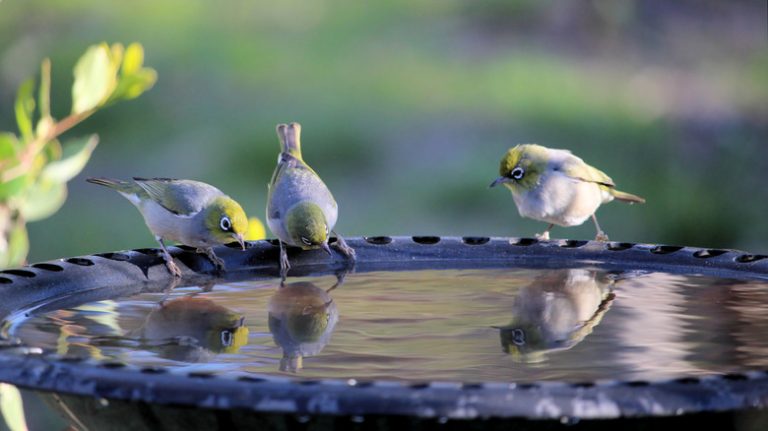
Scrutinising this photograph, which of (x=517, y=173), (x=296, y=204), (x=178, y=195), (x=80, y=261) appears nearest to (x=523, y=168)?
(x=517, y=173)

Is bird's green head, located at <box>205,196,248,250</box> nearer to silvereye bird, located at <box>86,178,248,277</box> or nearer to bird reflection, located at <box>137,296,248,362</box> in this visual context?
silvereye bird, located at <box>86,178,248,277</box>

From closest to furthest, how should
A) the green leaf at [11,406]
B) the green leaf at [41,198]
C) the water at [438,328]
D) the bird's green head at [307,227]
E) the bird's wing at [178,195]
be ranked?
1. the water at [438,328]
2. the green leaf at [11,406]
3. the green leaf at [41,198]
4. the bird's green head at [307,227]
5. the bird's wing at [178,195]

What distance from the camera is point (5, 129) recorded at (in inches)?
339

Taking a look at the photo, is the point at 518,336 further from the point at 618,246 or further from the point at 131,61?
the point at 131,61

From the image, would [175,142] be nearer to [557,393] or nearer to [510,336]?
[510,336]

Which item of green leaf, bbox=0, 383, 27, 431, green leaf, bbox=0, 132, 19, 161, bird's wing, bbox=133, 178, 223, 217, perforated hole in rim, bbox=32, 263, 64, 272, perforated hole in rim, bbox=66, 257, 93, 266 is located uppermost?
green leaf, bbox=0, 132, 19, 161

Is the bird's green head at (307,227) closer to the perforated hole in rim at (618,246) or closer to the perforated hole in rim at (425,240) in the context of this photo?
the perforated hole in rim at (425,240)

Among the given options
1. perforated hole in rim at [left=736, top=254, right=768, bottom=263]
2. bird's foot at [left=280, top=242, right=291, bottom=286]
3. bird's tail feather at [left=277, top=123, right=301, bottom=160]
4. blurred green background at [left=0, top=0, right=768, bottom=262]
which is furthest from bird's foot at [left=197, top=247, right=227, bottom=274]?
blurred green background at [left=0, top=0, right=768, bottom=262]

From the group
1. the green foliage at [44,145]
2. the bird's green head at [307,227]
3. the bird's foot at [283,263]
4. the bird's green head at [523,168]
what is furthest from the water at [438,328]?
the bird's green head at [523,168]

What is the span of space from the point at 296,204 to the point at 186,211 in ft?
0.98

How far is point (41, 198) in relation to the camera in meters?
2.66

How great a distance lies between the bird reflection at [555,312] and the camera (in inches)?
69.7

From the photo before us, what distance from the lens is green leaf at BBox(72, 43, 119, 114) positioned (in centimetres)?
253

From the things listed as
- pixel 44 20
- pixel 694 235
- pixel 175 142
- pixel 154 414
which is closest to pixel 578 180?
pixel 154 414
